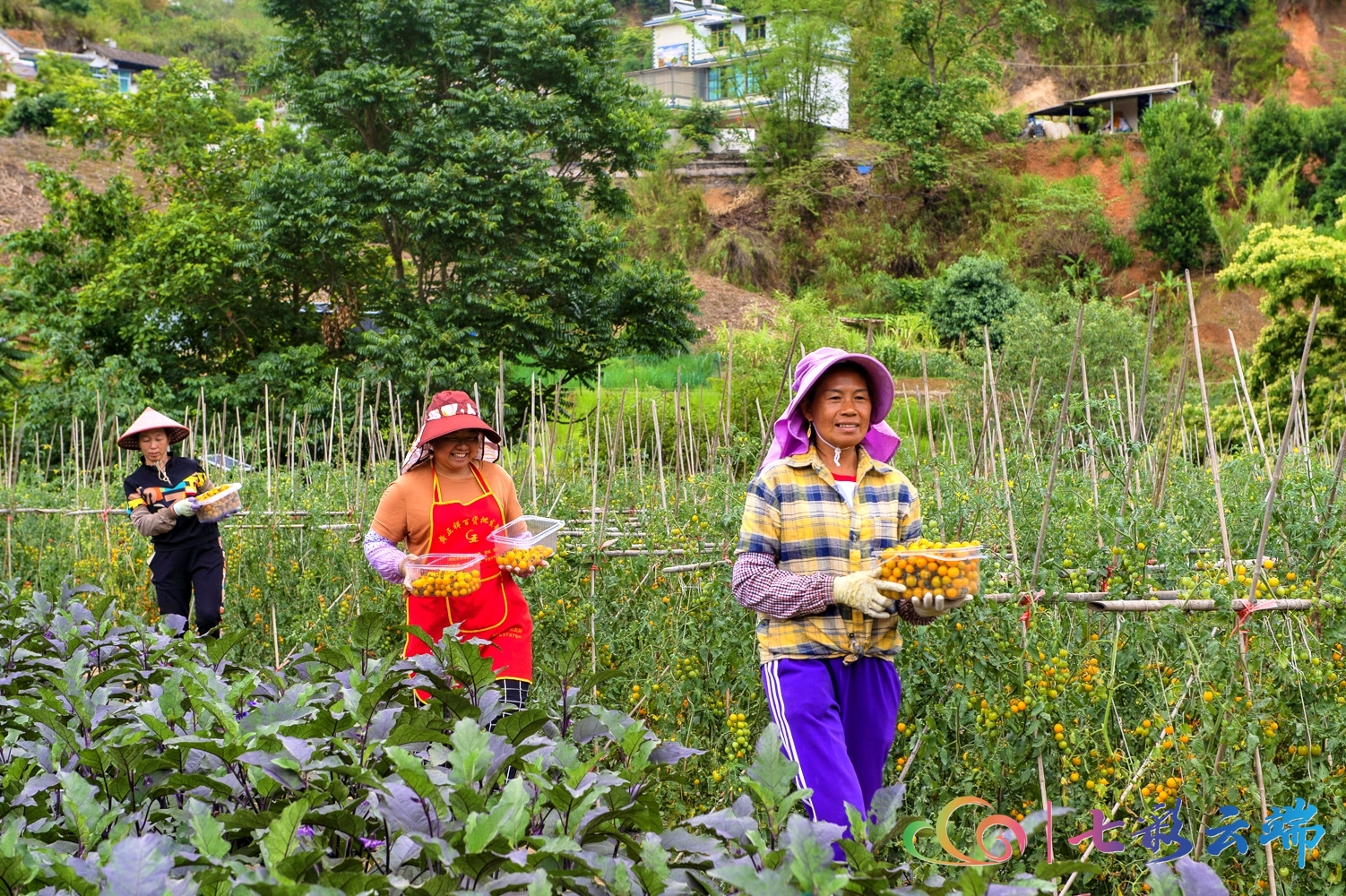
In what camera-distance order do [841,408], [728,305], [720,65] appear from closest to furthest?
1. [841,408]
2. [728,305]
3. [720,65]

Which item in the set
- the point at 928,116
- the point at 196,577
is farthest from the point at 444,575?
the point at 928,116

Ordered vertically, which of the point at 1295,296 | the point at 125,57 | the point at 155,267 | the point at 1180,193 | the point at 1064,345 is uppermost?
the point at 125,57

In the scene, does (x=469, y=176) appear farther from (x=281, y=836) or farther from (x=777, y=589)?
(x=281, y=836)

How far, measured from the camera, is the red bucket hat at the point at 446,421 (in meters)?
3.09

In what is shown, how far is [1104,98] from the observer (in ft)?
101

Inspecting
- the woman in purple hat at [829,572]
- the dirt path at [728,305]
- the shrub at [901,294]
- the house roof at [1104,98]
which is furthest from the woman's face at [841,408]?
the house roof at [1104,98]

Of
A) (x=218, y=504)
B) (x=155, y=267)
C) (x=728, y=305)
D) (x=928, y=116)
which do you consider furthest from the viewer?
(x=928, y=116)

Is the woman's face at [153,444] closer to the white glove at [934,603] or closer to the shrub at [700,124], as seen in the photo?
the white glove at [934,603]

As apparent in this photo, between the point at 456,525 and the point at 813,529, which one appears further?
the point at 456,525

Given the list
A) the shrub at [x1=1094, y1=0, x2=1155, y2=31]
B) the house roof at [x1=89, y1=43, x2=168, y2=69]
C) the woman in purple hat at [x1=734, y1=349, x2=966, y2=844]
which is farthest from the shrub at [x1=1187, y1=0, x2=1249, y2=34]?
the woman in purple hat at [x1=734, y1=349, x2=966, y2=844]

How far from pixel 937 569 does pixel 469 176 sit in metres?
12.7

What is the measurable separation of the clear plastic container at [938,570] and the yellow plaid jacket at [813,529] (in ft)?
Result: 0.86

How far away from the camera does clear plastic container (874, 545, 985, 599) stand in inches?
83.7

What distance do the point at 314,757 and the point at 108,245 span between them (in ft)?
52.4
